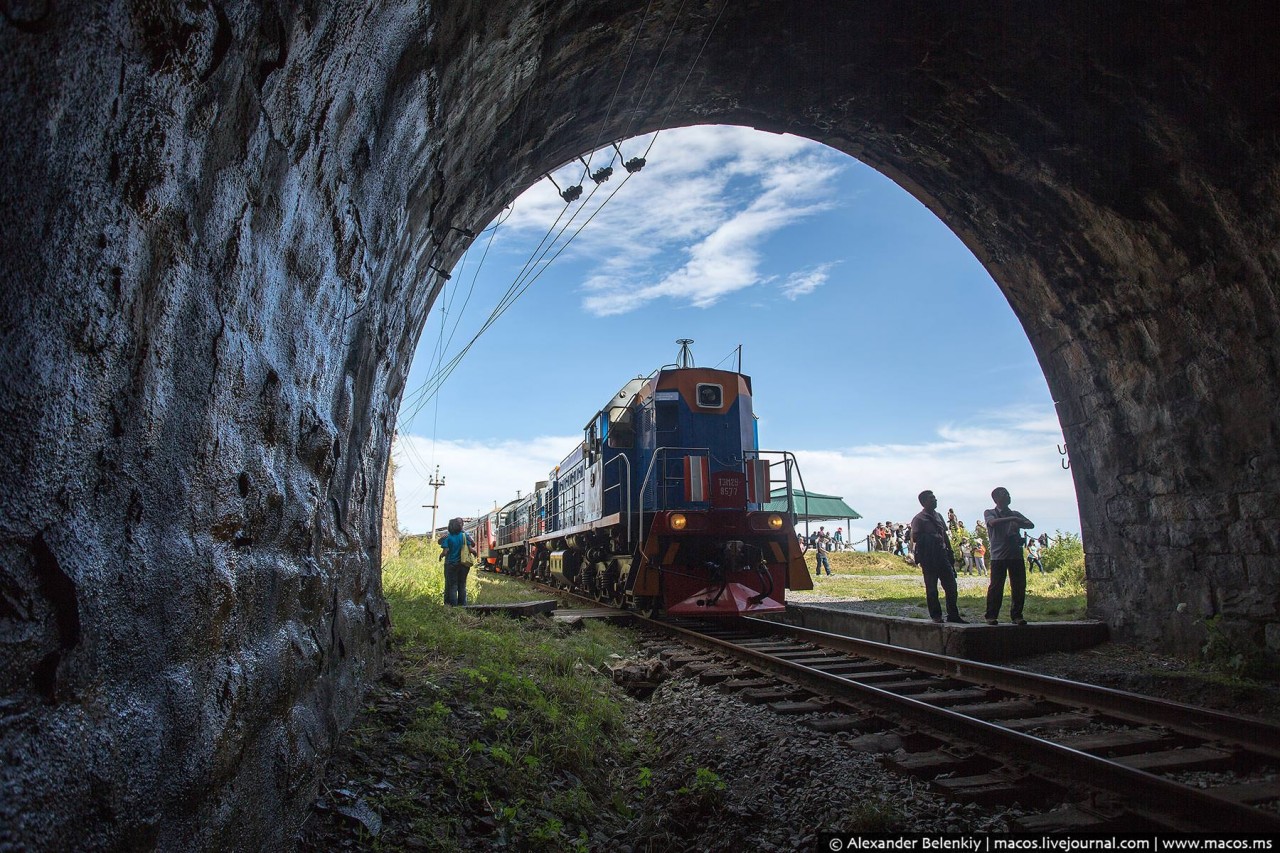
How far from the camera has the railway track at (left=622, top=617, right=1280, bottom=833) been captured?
3205 mm

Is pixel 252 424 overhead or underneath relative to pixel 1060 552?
overhead

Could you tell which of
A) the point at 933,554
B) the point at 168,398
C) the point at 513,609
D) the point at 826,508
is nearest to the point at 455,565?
the point at 513,609

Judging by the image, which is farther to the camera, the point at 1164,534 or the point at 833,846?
the point at 1164,534

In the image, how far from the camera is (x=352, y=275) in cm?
349

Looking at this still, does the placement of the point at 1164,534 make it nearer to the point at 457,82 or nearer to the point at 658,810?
the point at 658,810

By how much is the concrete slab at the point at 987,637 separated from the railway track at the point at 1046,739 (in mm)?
948

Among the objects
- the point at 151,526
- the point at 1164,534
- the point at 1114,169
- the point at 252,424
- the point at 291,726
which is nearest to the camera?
the point at 151,526

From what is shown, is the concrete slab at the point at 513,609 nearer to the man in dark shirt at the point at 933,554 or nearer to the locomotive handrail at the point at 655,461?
the locomotive handrail at the point at 655,461

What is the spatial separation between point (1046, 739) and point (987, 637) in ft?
10.4

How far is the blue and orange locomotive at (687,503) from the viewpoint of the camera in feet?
31.6

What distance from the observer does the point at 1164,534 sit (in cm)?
721

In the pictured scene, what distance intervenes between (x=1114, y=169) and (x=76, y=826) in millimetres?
8213

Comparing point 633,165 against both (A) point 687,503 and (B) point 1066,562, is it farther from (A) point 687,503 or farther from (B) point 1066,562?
(B) point 1066,562

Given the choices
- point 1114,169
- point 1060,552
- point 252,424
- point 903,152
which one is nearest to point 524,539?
point 1060,552
